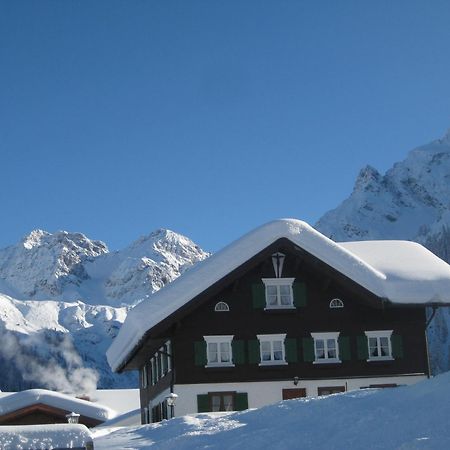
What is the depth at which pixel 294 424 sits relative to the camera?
1576cm

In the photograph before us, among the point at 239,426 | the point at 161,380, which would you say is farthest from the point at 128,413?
the point at 239,426

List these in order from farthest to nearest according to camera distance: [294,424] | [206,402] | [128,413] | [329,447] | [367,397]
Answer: [128,413] → [206,402] → [367,397] → [294,424] → [329,447]

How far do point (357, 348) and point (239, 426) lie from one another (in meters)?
22.8

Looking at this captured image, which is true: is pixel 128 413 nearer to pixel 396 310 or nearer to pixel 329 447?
pixel 396 310

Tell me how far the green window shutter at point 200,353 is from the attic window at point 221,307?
1.43 meters

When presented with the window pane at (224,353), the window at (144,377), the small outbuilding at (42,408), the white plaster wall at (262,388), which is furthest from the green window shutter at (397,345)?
the small outbuilding at (42,408)

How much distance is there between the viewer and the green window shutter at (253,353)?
1489 inches

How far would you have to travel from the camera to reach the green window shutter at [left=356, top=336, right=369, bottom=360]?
127ft

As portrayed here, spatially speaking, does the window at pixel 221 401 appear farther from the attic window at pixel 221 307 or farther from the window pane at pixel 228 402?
the attic window at pixel 221 307

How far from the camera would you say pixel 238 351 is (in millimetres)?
37875

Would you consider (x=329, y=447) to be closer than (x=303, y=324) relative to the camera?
Yes

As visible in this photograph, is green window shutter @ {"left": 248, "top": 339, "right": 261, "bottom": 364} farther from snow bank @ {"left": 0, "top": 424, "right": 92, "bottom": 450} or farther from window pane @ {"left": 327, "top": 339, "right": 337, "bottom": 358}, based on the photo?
snow bank @ {"left": 0, "top": 424, "right": 92, "bottom": 450}

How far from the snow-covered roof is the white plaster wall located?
2728mm

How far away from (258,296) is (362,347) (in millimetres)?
4430
